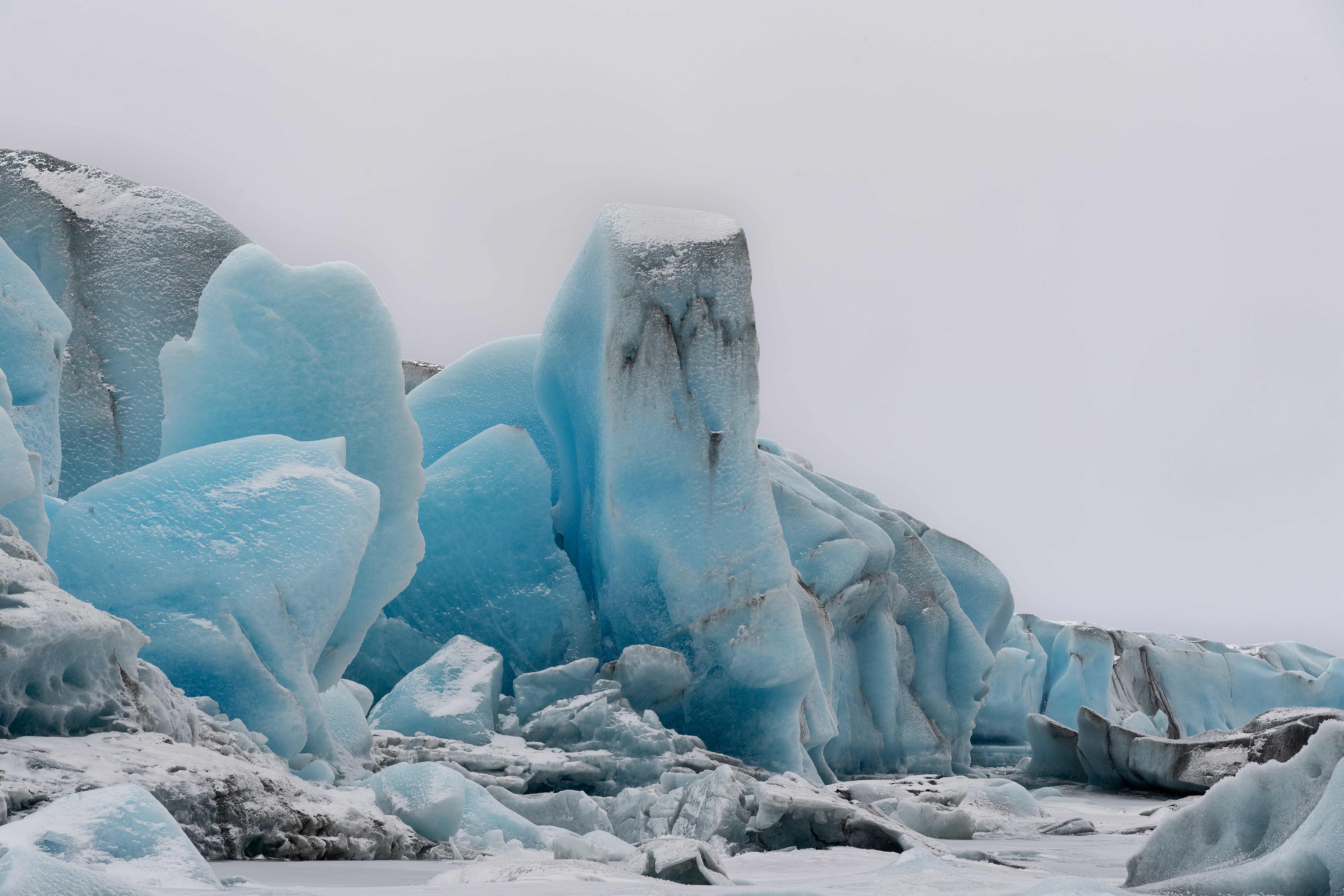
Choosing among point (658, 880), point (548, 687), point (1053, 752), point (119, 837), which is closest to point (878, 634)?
point (1053, 752)

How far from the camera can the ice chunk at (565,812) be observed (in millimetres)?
4180

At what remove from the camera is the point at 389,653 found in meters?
7.25

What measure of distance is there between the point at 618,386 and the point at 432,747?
2778 millimetres

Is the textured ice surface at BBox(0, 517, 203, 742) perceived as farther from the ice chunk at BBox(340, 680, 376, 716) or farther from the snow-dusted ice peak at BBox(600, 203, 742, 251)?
the snow-dusted ice peak at BBox(600, 203, 742, 251)

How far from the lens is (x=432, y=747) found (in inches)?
208

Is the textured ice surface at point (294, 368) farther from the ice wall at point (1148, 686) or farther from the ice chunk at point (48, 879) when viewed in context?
the ice wall at point (1148, 686)

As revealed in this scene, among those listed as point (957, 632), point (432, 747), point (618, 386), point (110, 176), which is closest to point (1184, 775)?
point (957, 632)

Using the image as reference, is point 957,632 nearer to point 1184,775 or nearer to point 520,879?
point 1184,775

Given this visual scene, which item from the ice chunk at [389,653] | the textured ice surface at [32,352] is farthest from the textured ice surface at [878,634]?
the textured ice surface at [32,352]

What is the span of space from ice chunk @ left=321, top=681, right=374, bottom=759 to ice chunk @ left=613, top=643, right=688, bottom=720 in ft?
5.52

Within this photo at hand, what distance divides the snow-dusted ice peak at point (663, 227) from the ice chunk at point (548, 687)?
9.03ft

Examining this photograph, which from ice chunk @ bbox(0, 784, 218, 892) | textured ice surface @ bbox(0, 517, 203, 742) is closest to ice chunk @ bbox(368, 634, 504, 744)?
textured ice surface @ bbox(0, 517, 203, 742)

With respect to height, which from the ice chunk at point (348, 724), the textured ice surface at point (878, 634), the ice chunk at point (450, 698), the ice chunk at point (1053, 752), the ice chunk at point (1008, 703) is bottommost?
the ice chunk at point (1008, 703)

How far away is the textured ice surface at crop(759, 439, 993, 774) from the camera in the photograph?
30.4 feet
